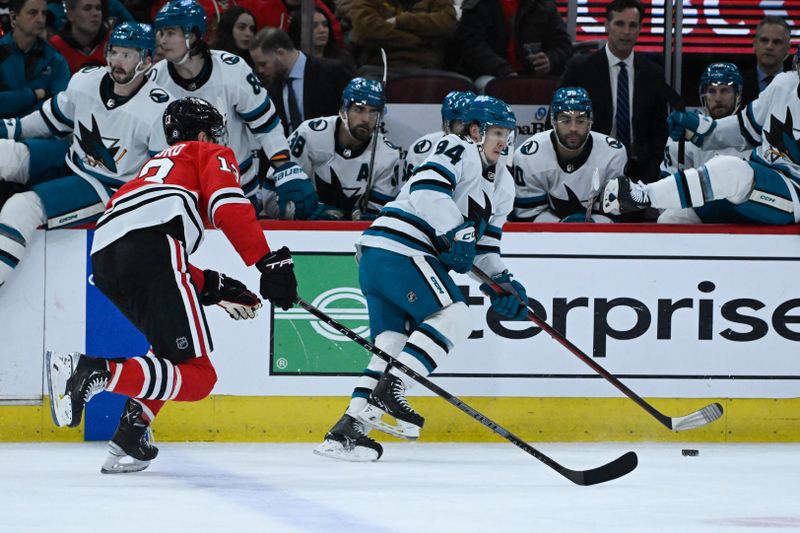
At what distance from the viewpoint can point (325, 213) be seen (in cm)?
501

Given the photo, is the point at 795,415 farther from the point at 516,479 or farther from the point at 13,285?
the point at 13,285

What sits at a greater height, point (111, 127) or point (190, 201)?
point (111, 127)

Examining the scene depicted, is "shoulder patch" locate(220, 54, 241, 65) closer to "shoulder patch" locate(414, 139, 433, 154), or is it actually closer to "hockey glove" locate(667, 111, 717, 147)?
"shoulder patch" locate(414, 139, 433, 154)

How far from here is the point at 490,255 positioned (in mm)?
4492

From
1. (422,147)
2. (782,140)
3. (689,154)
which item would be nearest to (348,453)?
(422,147)

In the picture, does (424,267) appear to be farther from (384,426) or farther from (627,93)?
(627,93)

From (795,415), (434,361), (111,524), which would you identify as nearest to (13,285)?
(434,361)

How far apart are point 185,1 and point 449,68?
1617mm

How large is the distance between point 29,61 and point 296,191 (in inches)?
53.7

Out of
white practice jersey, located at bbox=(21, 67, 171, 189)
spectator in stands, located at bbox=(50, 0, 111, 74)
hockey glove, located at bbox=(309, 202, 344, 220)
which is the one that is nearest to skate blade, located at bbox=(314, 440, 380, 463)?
hockey glove, located at bbox=(309, 202, 344, 220)

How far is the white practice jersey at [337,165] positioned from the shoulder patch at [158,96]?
2.00ft

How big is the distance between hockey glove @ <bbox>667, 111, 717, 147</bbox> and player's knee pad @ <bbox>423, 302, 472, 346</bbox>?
1.47m

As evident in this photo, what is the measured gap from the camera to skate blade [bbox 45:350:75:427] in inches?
138

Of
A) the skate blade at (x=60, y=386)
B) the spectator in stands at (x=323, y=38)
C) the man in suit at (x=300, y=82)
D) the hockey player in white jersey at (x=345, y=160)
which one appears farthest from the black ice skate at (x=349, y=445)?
the spectator in stands at (x=323, y=38)
